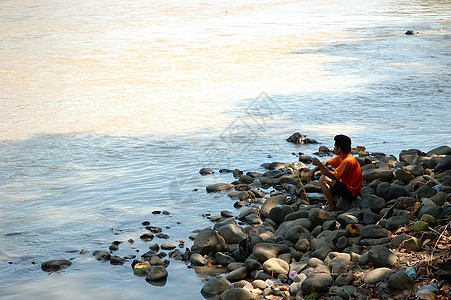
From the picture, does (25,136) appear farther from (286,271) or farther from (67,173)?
(286,271)

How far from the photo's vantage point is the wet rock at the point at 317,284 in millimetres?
4746

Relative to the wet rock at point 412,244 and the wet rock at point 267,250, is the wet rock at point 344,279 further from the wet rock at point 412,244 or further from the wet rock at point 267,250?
the wet rock at point 267,250

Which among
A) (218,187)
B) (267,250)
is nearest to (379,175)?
(218,187)

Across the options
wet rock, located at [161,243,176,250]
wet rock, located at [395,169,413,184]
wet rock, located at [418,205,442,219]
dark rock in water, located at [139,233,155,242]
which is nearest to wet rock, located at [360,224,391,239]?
wet rock, located at [418,205,442,219]

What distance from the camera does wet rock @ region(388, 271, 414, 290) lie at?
4445 millimetres

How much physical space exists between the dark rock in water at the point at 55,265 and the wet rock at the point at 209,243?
1280 millimetres

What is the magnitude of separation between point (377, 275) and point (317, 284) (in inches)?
19.0

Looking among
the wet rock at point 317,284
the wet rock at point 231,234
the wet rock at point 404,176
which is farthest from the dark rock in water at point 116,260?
the wet rock at point 404,176

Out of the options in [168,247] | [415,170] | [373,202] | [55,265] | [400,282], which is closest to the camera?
[400,282]

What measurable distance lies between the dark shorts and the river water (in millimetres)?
1603

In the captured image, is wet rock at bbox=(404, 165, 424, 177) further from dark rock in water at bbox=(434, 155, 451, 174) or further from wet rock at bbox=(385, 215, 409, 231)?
wet rock at bbox=(385, 215, 409, 231)

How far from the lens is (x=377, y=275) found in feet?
15.3

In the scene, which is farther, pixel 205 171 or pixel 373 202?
pixel 205 171

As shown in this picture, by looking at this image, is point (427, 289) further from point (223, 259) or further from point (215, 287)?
point (223, 259)
